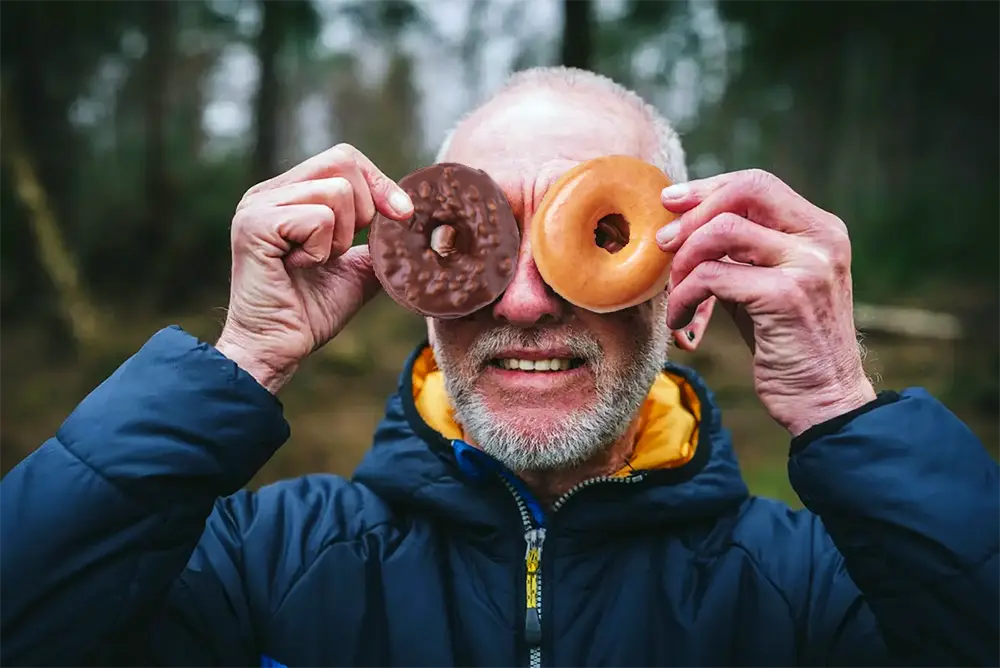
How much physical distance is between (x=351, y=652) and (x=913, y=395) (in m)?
1.69

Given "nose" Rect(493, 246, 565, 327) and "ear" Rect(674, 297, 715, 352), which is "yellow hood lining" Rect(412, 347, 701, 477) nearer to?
"ear" Rect(674, 297, 715, 352)

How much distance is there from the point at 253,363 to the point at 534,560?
0.99 meters

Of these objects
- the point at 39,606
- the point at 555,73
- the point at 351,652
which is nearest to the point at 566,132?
the point at 555,73

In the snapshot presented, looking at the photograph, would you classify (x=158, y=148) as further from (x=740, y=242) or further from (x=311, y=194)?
(x=740, y=242)

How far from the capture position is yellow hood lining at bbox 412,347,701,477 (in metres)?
2.40

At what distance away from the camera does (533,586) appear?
7.36ft

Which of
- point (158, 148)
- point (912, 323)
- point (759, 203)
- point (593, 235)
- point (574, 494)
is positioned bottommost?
point (912, 323)

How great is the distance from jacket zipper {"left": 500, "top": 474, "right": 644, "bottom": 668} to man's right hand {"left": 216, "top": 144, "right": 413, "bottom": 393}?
0.77 meters

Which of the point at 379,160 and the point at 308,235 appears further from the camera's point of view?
the point at 379,160

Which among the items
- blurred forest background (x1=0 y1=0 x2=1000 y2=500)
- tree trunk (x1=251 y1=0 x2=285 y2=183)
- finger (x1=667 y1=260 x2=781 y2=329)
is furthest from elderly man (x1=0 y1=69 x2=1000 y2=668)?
tree trunk (x1=251 y1=0 x2=285 y2=183)

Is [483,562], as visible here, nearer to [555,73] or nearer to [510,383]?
[510,383]

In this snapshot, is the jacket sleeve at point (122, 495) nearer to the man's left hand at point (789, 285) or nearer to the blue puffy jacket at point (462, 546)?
the blue puffy jacket at point (462, 546)

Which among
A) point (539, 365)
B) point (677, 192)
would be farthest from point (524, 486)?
point (677, 192)

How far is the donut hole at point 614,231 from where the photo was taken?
2.46 metres
